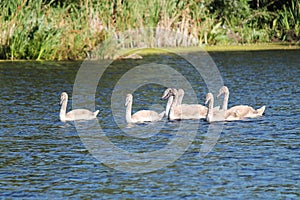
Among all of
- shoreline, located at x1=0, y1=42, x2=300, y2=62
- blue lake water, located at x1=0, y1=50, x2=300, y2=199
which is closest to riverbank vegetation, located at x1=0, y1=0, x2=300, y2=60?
shoreline, located at x1=0, y1=42, x2=300, y2=62

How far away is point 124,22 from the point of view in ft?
89.4

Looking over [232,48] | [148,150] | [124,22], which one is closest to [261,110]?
[148,150]

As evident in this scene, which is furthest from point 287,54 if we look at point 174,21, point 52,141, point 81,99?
point 52,141

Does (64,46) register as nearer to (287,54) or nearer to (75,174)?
(287,54)

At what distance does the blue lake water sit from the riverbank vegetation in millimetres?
5027

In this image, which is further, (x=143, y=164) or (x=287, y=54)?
(x=287, y=54)

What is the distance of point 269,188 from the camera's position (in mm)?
9414

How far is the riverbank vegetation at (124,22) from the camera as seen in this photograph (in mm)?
24516

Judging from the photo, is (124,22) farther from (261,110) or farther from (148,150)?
(148,150)

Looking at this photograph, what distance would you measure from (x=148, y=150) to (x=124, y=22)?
15846 millimetres

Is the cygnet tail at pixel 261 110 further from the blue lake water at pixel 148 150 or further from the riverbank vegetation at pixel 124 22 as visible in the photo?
the riverbank vegetation at pixel 124 22

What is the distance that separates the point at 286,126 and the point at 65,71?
9794mm

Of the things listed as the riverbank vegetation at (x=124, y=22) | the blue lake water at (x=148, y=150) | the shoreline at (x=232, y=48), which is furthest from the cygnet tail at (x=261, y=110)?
the shoreline at (x=232, y=48)

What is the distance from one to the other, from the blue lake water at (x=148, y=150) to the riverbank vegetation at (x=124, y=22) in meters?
5.03
